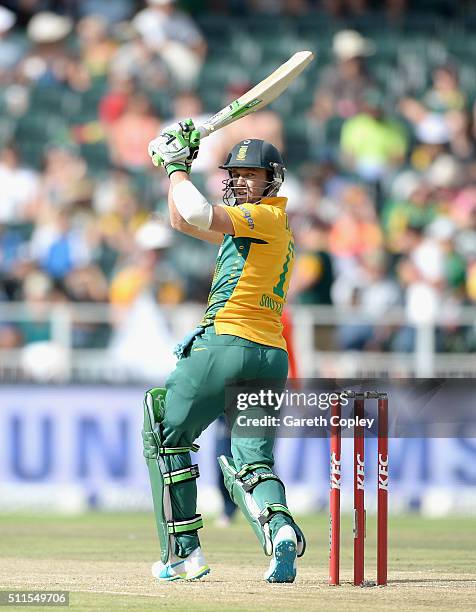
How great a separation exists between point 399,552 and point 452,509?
436cm

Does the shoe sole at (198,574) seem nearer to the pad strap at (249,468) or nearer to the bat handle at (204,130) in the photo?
the pad strap at (249,468)

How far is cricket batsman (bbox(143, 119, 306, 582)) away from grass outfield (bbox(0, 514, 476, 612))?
1.09ft

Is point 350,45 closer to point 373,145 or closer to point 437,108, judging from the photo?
point 437,108

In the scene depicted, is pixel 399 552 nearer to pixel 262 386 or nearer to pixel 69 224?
pixel 262 386

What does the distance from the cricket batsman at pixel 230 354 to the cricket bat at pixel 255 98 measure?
0.35m

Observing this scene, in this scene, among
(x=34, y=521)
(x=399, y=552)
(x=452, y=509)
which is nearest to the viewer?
(x=399, y=552)

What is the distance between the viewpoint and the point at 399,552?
1027cm

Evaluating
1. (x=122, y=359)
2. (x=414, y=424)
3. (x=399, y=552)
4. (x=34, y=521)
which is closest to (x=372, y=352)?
(x=122, y=359)

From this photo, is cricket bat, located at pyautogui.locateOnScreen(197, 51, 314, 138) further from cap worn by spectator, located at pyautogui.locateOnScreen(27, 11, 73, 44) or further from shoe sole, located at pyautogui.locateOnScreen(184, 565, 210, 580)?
cap worn by spectator, located at pyautogui.locateOnScreen(27, 11, 73, 44)

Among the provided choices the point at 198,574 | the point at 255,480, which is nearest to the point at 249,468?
the point at 255,480

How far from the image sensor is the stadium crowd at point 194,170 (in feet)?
51.5

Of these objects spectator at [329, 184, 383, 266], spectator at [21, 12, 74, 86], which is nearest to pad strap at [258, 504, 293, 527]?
spectator at [329, 184, 383, 266]

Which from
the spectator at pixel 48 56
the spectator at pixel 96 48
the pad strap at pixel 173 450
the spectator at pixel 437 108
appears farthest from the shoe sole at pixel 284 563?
the spectator at pixel 48 56

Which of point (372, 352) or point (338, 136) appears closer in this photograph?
point (372, 352)
